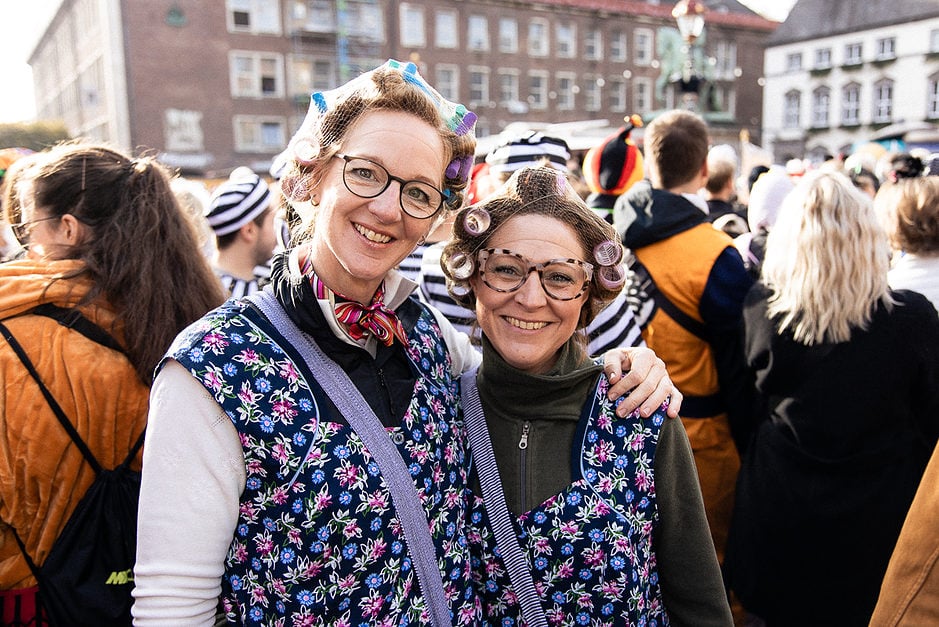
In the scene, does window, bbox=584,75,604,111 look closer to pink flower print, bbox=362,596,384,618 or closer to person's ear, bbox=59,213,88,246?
person's ear, bbox=59,213,88,246

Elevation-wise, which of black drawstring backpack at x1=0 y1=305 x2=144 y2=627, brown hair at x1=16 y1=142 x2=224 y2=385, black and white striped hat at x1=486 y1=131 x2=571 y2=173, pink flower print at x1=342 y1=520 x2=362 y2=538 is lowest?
black drawstring backpack at x1=0 y1=305 x2=144 y2=627

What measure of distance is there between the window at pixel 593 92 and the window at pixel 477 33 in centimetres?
656

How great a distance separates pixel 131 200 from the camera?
81.4 inches

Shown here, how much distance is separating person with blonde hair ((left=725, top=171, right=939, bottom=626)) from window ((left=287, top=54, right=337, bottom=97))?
30.9 metres

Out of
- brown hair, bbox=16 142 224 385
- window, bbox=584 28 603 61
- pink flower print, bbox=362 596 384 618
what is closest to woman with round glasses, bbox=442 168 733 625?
pink flower print, bbox=362 596 384 618

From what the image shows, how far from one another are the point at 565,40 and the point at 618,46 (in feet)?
12.2

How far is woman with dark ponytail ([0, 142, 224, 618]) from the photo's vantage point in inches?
69.1

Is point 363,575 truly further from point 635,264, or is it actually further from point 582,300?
point 635,264

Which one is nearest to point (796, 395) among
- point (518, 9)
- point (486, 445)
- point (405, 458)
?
point (486, 445)

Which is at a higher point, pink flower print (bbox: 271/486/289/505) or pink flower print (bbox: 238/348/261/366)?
pink flower print (bbox: 238/348/261/366)

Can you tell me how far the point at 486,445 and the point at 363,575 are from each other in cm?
46

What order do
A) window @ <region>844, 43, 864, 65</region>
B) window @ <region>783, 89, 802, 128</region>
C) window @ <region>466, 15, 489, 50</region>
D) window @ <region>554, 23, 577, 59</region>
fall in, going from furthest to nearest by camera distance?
window @ <region>783, 89, 802, 128</region> → window @ <region>844, 43, 864, 65</region> → window @ <region>554, 23, 577, 59</region> → window @ <region>466, 15, 489, 50</region>

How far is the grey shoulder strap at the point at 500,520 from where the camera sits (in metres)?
1.57

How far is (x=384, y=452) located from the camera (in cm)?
140
